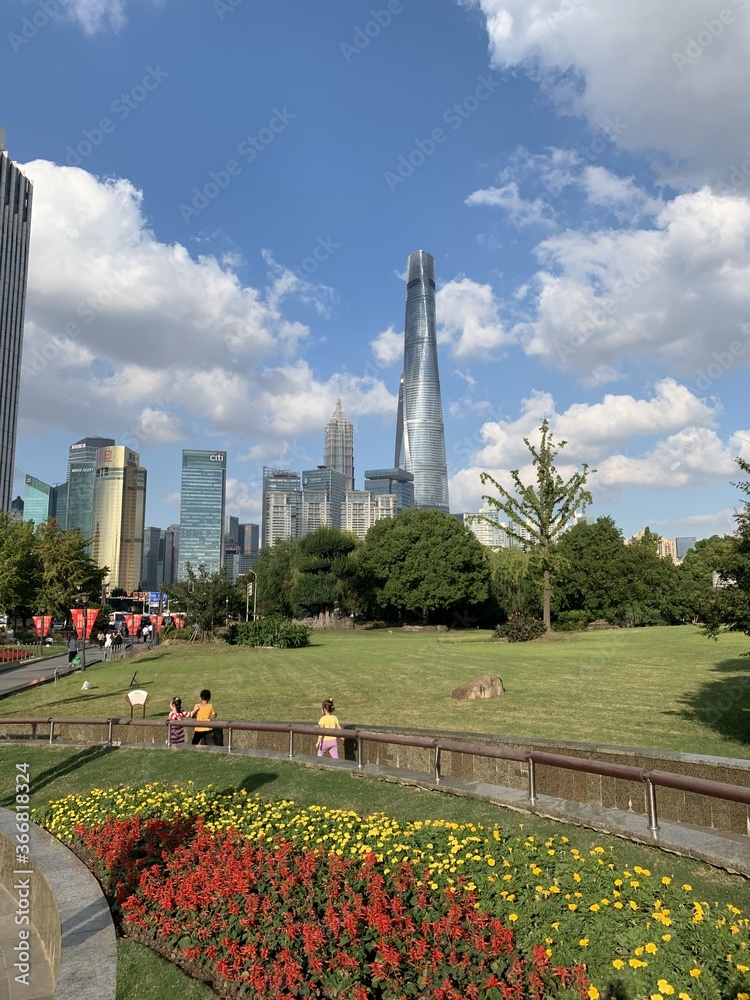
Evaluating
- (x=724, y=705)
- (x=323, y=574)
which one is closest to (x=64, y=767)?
(x=724, y=705)

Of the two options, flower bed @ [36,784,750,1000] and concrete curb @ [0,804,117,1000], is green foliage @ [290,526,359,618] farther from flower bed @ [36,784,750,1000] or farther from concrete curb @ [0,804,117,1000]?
flower bed @ [36,784,750,1000]

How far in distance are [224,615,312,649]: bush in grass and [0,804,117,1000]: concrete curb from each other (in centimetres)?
2952

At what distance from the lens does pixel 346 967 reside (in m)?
4.39

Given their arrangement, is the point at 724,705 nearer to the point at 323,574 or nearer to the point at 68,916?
the point at 68,916

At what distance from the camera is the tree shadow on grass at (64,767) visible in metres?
10.7

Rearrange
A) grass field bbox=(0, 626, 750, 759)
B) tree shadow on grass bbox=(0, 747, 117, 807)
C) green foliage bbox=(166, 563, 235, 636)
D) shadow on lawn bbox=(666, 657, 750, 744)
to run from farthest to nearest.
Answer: green foliage bbox=(166, 563, 235, 636)
grass field bbox=(0, 626, 750, 759)
shadow on lawn bbox=(666, 657, 750, 744)
tree shadow on grass bbox=(0, 747, 117, 807)

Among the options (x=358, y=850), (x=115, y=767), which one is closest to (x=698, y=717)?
(x=358, y=850)

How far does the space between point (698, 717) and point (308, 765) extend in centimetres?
792

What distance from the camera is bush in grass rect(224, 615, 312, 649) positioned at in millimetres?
37844

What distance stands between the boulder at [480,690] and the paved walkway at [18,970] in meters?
11.0

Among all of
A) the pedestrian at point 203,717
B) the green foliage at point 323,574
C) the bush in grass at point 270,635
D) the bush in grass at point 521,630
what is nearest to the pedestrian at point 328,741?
the pedestrian at point 203,717

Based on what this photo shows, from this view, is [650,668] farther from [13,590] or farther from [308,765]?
[13,590]

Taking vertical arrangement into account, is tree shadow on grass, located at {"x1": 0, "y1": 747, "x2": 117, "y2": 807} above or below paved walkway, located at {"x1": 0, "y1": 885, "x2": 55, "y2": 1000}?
above

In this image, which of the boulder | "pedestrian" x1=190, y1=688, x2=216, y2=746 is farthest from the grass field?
"pedestrian" x1=190, y1=688, x2=216, y2=746
